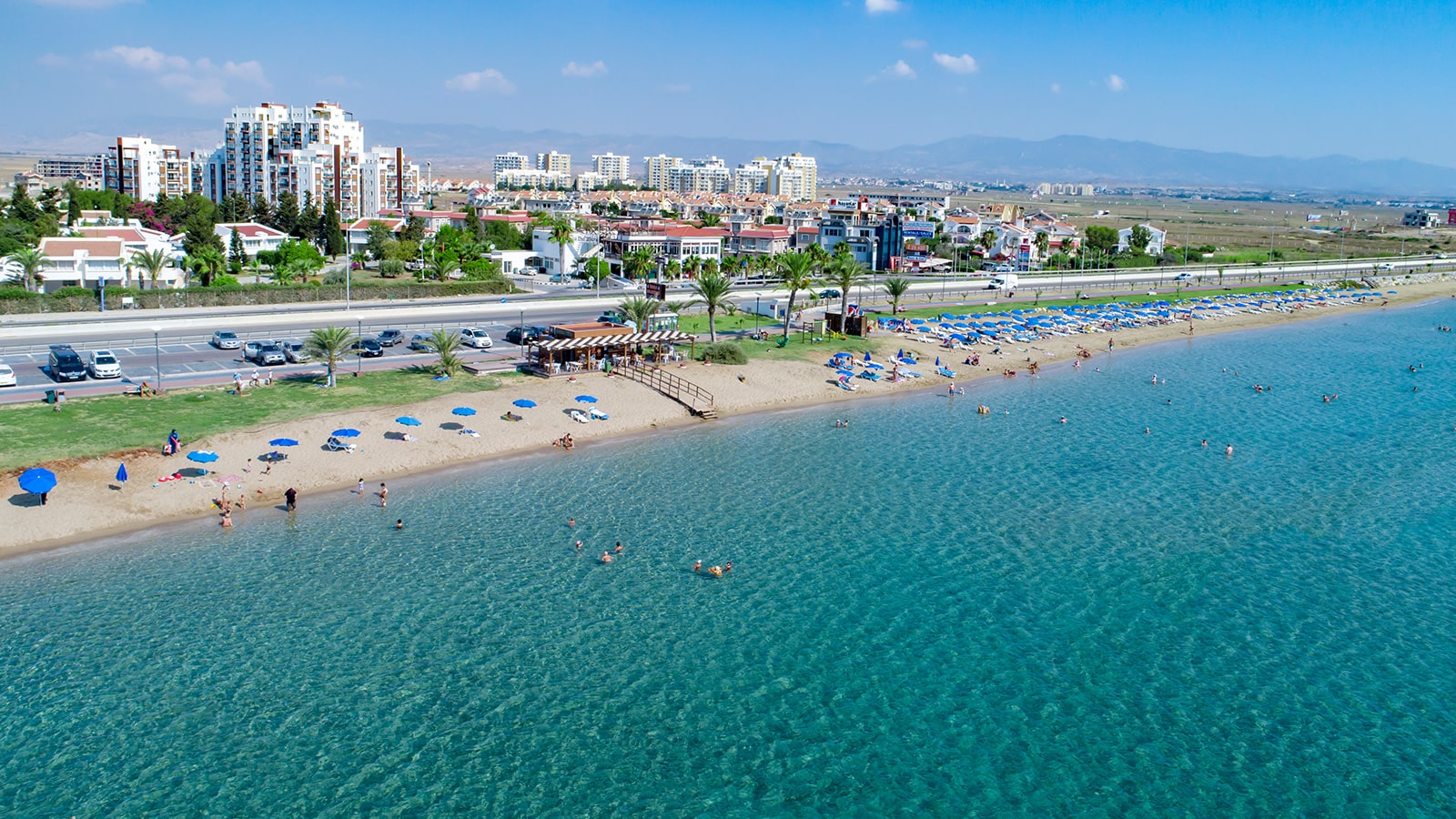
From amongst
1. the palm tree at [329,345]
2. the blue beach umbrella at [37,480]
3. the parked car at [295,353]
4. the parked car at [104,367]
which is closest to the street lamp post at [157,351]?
the parked car at [104,367]

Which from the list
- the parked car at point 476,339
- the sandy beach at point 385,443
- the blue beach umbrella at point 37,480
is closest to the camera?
the blue beach umbrella at point 37,480

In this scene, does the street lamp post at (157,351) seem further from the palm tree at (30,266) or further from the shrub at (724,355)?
the shrub at (724,355)

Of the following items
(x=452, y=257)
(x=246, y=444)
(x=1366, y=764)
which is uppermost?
(x=452, y=257)

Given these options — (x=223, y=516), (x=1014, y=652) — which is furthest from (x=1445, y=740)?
(x=223, y=516)

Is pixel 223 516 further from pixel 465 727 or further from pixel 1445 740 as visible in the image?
pixel 1445 740

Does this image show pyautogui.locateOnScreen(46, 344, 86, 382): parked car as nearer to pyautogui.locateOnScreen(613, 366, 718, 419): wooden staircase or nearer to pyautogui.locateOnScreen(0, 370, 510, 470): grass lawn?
pyautogui.locateOnScreen(0, 370, 510, 470): grass lawn
